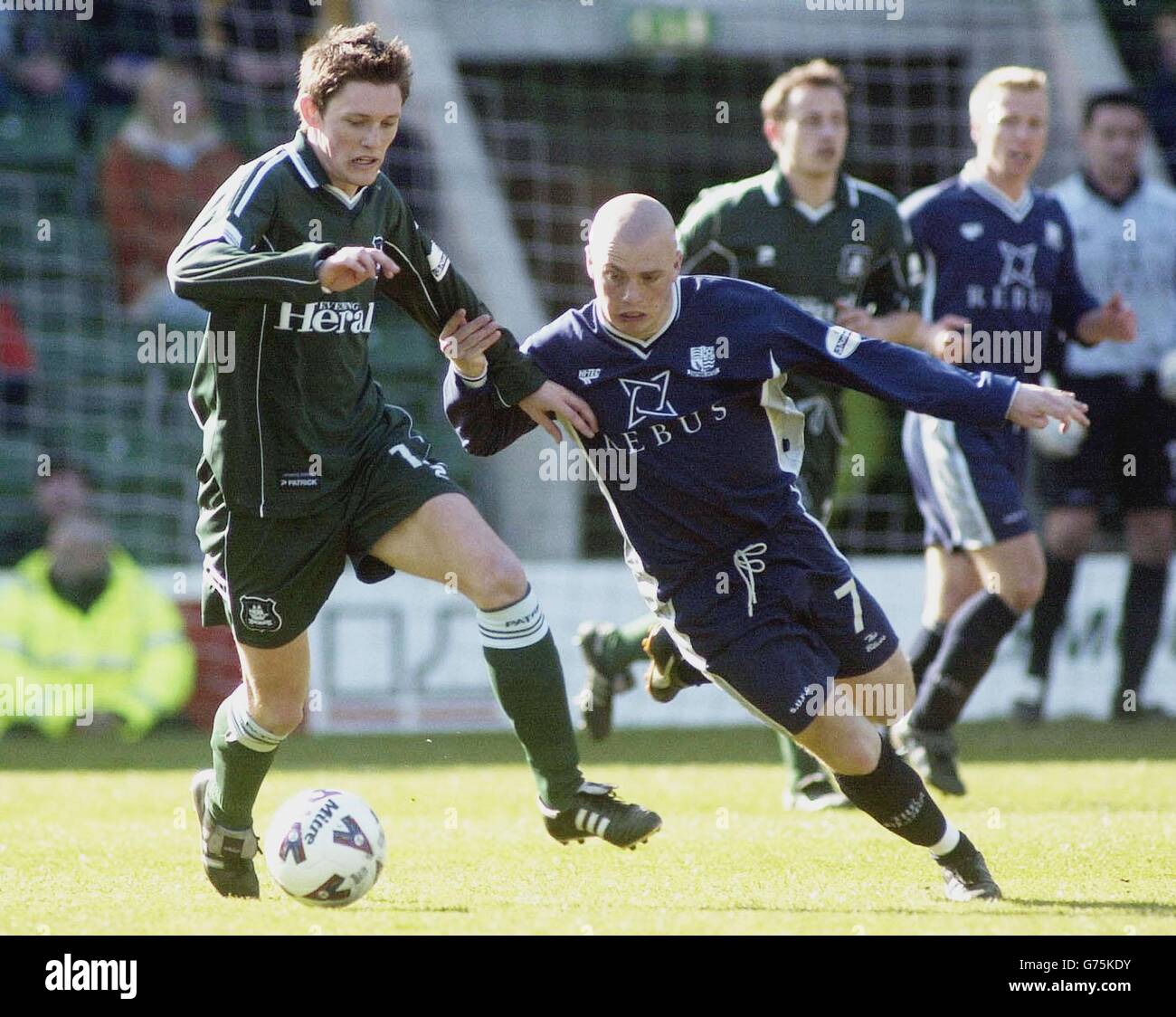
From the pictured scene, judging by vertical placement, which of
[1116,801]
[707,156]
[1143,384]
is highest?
[707,156]

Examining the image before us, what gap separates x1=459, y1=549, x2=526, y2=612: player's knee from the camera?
15.0 feet

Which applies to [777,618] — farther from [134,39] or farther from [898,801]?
[134,39]

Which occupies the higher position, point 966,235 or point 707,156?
point 707,156

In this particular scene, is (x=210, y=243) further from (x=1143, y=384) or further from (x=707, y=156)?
(x=707, y=156)

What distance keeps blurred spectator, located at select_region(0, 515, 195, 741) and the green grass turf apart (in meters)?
0.77

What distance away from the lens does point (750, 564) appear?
4.54 metres

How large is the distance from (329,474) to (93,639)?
497 centimetres

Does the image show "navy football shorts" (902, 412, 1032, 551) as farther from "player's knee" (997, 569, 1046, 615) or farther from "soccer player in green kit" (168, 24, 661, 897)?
"soccer player in green kit" (168, 24, 661, 897)

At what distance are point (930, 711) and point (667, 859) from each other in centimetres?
177
